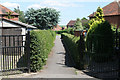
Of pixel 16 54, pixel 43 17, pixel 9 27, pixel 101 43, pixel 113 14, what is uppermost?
pixel 43 17

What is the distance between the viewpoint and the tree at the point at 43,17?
42.2m

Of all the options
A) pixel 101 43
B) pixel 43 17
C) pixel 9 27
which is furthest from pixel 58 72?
pixel 43 17

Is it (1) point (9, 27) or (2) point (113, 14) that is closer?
(1) point (9, 27)

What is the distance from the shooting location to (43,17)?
42250 millimetres

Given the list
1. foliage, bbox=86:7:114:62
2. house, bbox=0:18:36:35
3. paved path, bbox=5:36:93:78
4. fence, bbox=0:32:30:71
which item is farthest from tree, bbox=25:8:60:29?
fence, bbox=0:32:30:71

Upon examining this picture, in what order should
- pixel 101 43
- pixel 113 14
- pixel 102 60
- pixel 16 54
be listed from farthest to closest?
pixel 113 14 < pixel 101 43 < pixel 102 60 < pixel 16 54

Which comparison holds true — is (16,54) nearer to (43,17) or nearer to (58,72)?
(58,72)

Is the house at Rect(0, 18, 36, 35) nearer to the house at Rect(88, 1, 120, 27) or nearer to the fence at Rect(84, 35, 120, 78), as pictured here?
the fence at Rect(84, 35, 120, 78)

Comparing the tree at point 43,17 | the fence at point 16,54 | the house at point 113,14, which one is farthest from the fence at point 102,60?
the tree at point 43,17

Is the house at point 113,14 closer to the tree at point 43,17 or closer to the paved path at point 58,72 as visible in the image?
the tree at point 43,17

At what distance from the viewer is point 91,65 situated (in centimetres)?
817

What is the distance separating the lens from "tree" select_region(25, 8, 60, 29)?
42.2 meters

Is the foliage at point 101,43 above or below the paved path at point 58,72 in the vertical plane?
above

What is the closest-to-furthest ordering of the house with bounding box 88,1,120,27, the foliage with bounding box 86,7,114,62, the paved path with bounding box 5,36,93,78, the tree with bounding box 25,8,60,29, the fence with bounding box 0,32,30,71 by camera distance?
the paved path with bounding box 5,36,93,78 < the fence with bounding box 0,32,30,71 < the foliage with bounding box 86,7,114,62 < the house with bounding box 88,1,120,27 < the tree with bounding box 25,8,60,29
